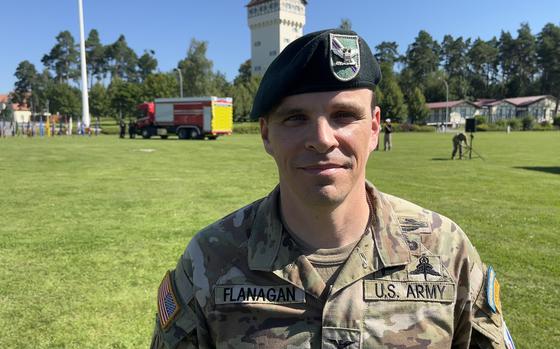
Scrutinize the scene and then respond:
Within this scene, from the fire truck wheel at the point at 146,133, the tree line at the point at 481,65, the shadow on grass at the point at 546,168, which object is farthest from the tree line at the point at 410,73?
the shadow on grass at the point at 546,168

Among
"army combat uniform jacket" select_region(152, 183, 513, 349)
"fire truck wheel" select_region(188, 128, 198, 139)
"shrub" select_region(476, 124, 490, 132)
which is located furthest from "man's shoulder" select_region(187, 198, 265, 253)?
"shrub" select_region(476, 124, 490, 132)

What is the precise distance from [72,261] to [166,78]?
7931 cm

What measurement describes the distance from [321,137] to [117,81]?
311 feet

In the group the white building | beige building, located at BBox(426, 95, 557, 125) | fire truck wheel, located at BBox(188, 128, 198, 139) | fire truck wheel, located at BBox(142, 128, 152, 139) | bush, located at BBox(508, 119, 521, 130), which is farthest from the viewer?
the white building

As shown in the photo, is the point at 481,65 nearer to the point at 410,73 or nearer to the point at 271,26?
the point at 410,73

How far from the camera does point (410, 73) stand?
354ft

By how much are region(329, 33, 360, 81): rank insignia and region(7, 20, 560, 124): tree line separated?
7804 centimetres

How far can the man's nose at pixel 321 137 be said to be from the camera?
59.4 inches

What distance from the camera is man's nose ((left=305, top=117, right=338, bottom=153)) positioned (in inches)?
59.4

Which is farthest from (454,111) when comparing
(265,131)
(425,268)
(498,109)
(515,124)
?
(265,131)

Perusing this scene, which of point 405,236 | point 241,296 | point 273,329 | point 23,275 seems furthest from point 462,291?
point 23,275

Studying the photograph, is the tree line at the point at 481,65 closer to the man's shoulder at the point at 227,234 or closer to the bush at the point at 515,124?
the bush at the point at 515,124

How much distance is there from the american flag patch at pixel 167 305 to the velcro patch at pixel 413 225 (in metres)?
0.97

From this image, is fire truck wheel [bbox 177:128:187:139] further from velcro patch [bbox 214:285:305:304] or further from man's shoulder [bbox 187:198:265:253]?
velcro patch [bbox 214:285:305:304]
